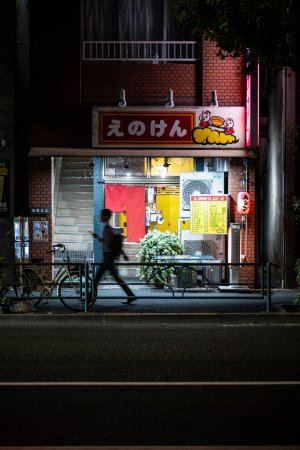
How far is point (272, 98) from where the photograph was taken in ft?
63.6

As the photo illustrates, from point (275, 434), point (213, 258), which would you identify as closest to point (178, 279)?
point (213, 258)

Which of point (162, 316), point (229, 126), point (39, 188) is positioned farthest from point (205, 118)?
point (162, 316)

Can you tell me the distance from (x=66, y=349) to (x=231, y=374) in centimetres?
291

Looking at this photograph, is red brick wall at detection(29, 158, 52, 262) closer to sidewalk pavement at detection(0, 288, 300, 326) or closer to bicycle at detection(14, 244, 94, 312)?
bicycle at detection(14, 244, 94, 312)

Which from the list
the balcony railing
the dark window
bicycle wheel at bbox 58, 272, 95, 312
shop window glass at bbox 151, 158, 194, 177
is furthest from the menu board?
the dark window

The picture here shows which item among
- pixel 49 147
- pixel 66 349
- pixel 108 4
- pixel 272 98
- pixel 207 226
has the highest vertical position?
pixel 108 4

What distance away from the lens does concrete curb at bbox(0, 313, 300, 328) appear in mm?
13633

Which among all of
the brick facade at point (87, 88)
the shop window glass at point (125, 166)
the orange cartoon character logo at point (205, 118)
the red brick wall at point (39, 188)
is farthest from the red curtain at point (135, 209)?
the orange cartoon character logo at point (205, 118)

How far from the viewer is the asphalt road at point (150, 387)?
6551 mm

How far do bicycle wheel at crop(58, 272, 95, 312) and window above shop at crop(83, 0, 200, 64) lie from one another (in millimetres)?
6719

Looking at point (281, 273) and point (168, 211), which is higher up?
point (168, 211)

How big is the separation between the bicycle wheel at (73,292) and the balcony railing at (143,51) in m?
6.54

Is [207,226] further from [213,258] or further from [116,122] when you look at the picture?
[116,122]

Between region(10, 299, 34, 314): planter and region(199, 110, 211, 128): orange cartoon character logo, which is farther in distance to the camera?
region(199, 110, 211, 128): orange cartoon character logo
